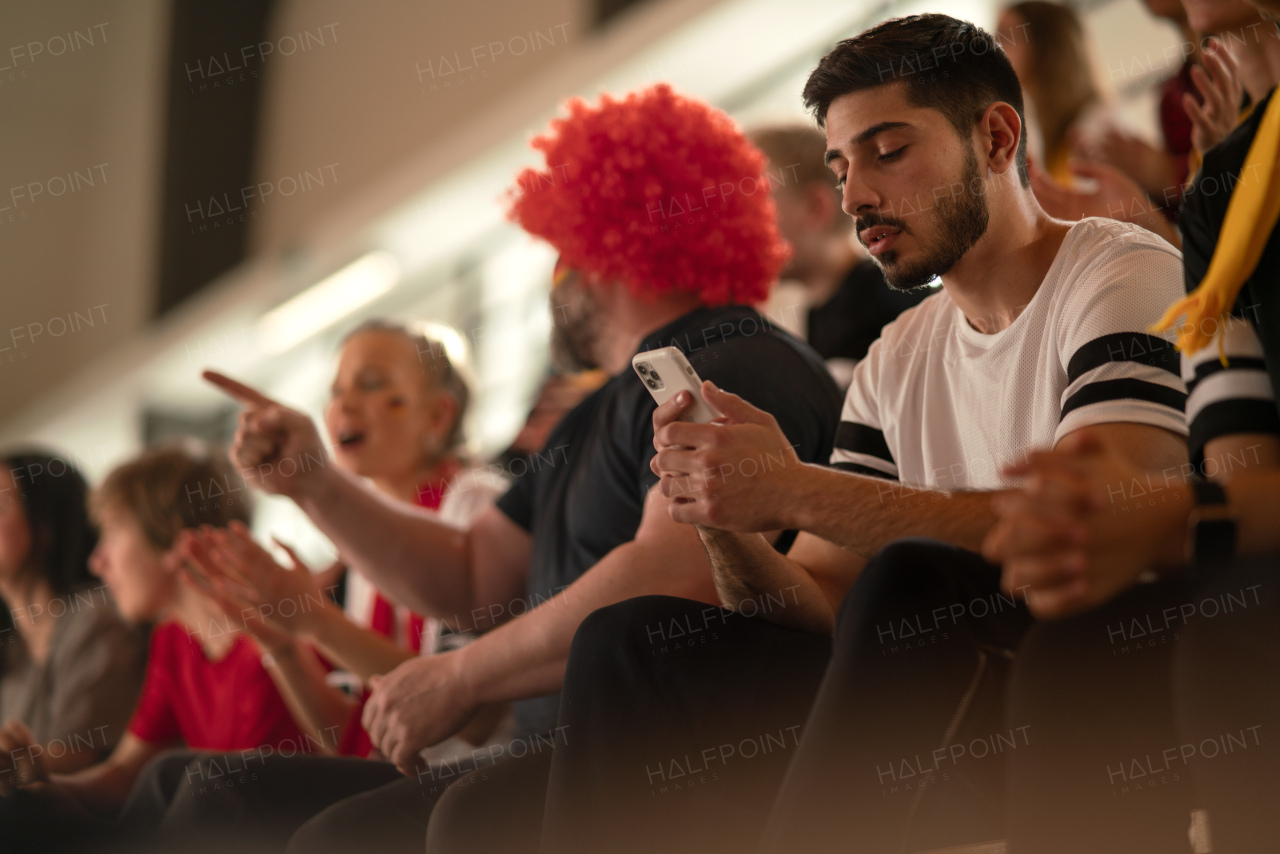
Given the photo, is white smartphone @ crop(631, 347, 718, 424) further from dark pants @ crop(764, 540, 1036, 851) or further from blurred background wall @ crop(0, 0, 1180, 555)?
blurred background wall @ crop(0, 0, 1180, 555)

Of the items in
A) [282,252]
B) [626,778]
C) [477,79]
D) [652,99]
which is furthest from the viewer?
[282,252]

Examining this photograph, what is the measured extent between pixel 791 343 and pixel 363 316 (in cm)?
436

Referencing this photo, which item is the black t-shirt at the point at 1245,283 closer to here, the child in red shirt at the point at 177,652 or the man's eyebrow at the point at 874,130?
the man's eyebrow at the point at 874,130

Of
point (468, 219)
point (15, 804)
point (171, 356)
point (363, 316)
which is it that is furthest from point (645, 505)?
point (171, 356)

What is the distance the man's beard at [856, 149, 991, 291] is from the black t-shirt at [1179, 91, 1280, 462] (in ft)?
0.56

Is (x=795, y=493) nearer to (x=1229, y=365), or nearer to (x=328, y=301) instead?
(x=1229, y=365)

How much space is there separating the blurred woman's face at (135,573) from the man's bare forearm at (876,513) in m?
1.47

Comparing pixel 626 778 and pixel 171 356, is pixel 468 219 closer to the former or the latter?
pixel 171 356

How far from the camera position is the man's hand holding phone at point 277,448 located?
4.79ft

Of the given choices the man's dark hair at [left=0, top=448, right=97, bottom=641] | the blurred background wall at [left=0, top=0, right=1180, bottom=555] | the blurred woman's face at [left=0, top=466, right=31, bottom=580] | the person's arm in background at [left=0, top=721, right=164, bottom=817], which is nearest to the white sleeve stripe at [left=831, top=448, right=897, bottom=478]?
the person's arm in background at [left=0, top=721, right=164, bottom=817]

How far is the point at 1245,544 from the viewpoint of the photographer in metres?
0.65

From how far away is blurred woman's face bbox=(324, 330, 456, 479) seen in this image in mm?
1950

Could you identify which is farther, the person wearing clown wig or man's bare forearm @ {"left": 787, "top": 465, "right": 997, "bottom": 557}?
the person wearing clown wig

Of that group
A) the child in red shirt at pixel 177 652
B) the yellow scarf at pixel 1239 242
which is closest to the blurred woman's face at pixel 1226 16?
the yellow scarf at pixel 1239 242
